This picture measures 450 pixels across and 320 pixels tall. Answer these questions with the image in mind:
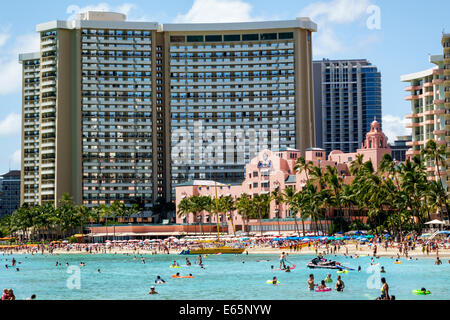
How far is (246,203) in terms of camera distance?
174125 mm

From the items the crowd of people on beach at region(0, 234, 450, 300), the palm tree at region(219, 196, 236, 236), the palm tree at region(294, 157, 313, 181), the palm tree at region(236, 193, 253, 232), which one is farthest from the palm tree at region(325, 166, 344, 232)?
the palm tree at region(219, 196, 236, 236)

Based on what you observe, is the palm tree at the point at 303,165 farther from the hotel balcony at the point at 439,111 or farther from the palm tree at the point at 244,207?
the hotel balcony at the point at 439,111

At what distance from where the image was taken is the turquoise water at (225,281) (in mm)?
66062

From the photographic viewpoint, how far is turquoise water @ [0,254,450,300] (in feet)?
217

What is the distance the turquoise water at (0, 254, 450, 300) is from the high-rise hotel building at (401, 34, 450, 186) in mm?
54189

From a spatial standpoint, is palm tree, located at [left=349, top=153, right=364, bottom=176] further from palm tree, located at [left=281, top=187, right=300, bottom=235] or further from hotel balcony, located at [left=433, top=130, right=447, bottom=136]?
hotel balcony, located at [left=433, top=130, right=447, bottom=136]

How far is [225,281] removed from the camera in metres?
83.1

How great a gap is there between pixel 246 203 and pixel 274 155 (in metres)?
17.6

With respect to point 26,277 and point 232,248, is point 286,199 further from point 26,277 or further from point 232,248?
point 26,277

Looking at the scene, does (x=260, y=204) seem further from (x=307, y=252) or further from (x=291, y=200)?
(x=307, y=252)

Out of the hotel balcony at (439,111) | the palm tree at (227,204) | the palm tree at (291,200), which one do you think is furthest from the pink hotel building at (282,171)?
the hotel balcony at (439,111)

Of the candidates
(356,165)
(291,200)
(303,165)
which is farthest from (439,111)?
(291,200)

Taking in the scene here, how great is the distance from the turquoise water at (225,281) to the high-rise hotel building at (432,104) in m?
54.2

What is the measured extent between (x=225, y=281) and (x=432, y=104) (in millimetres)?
96466
